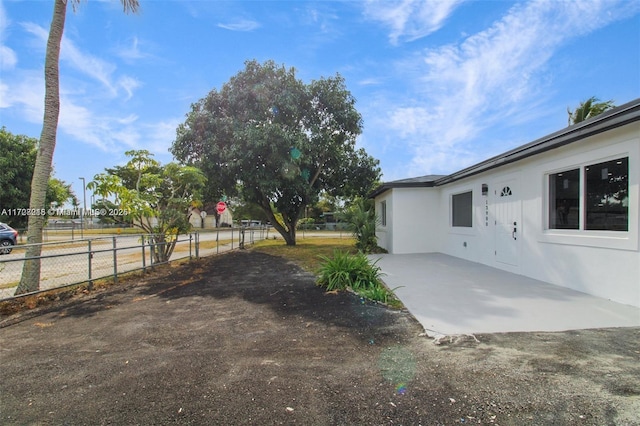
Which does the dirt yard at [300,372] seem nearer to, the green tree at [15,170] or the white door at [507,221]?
the white door at [507,221]

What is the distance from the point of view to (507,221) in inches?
293

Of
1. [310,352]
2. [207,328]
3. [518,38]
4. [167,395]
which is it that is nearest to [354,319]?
[310,352]

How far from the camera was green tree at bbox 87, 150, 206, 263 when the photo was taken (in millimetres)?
7918

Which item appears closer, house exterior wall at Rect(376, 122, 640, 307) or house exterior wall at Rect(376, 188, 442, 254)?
house exterior wall at Rect(376, 122, 640, 307)

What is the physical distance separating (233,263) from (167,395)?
8.19 m

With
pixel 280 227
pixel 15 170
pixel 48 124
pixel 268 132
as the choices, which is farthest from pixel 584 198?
pixel 15 170

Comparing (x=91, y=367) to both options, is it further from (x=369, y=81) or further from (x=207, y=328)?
(x=369, y=81)

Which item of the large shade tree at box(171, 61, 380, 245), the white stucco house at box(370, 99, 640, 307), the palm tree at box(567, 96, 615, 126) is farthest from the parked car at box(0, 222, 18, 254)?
the palm tree at box(567, 96, 615, 126)

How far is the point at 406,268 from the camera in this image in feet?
26.9

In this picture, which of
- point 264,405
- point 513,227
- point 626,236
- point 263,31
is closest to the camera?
point 264,405

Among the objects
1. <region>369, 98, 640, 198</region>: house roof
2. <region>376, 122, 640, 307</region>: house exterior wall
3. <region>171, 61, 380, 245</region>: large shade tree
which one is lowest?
<region>376, 122, 640, 307</region>: house exterior wall

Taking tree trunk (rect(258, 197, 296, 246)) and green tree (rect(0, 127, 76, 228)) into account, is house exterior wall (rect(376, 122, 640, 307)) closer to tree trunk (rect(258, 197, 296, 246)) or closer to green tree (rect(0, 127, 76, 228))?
tree trunk (rect(258, 197, 296, 246))

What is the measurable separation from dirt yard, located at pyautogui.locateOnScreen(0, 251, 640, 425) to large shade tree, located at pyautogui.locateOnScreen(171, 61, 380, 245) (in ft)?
32.8

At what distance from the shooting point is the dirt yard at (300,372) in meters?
2.18
